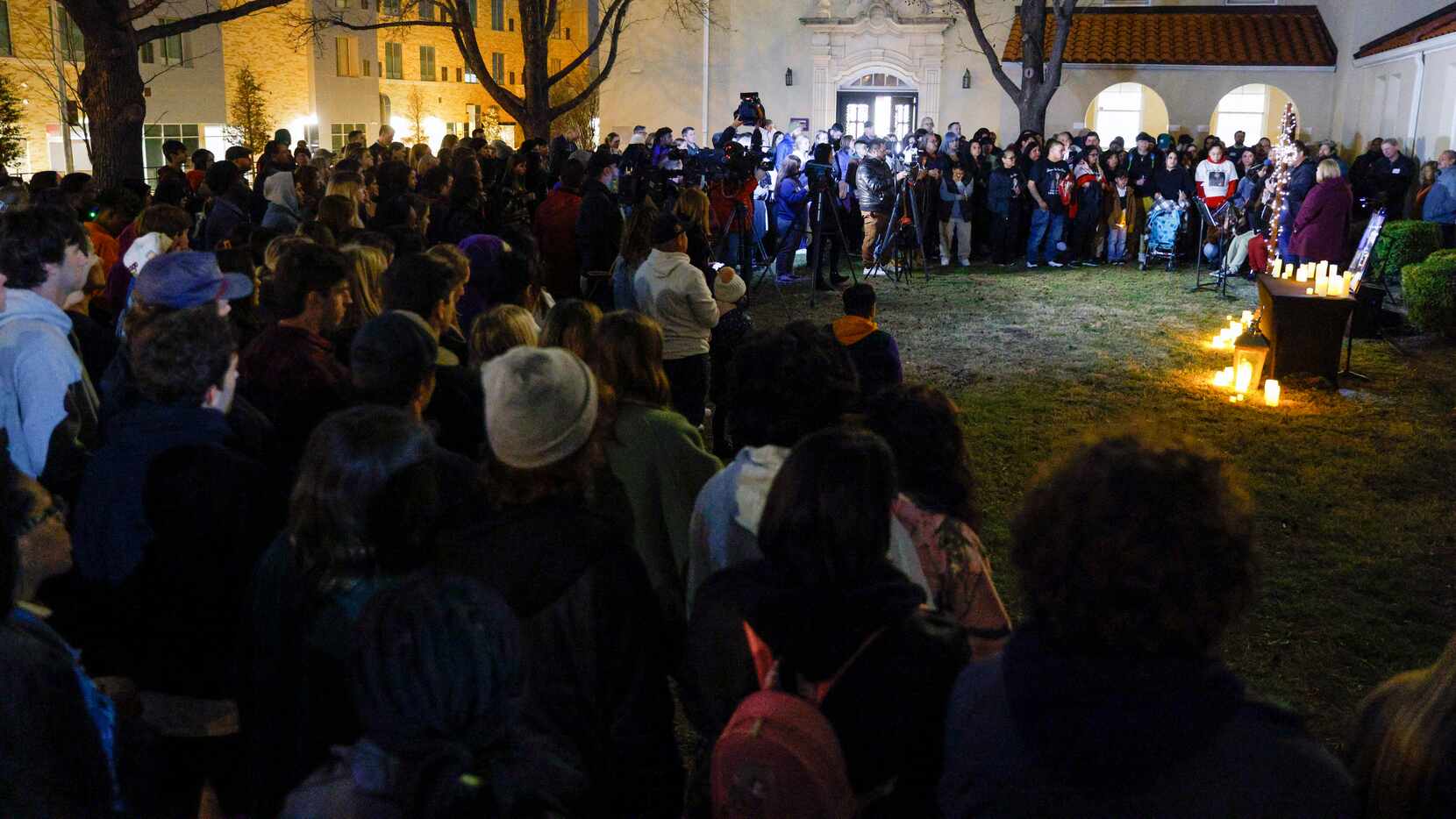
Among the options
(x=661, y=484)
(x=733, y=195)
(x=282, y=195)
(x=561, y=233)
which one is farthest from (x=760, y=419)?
(x=733, y=195)

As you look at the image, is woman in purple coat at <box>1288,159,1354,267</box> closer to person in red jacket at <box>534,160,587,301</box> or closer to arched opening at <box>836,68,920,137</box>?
person in red jacket at <box>534,160,587,301</box>

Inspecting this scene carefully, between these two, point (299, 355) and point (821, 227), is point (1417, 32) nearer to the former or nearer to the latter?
point (821, 227)

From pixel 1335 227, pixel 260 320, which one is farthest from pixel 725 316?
pixel 1335 227

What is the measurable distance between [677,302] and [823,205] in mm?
7253

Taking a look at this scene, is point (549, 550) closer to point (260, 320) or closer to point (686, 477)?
point (686, 477)

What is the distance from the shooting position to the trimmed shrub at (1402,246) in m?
12.8

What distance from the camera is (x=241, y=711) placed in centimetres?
225

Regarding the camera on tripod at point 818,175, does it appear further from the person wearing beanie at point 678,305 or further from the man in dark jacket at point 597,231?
the person wearing beanie at point 678,305

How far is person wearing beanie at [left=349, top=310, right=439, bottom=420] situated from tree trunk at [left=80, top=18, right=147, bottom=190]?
28.7 ft

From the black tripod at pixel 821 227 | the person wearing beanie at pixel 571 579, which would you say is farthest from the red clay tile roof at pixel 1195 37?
the person wearing beanie at pixel 571 579

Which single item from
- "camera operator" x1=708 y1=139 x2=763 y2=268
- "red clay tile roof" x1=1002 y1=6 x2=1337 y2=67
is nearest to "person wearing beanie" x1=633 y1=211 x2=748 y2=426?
"camera operator" x1=708 y1=139 x2=763 y2=268

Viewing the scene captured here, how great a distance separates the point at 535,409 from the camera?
2283 mm

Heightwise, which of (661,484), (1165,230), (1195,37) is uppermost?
(1195,37)

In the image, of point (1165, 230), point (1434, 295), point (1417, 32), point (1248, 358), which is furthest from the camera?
point (1417, 32)
